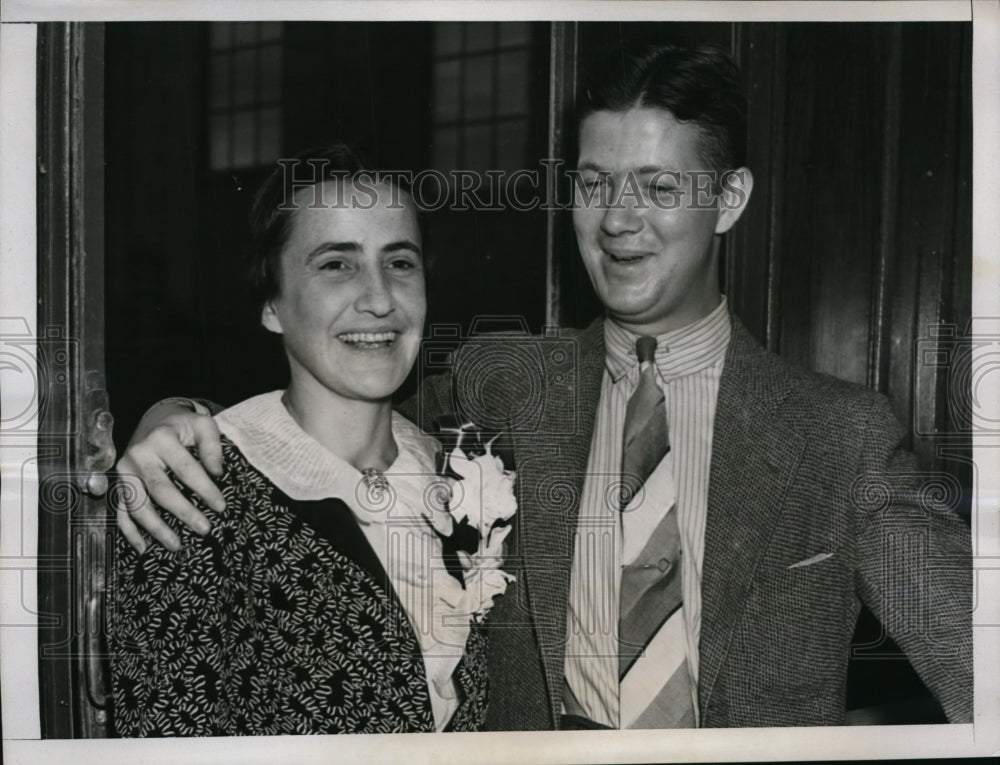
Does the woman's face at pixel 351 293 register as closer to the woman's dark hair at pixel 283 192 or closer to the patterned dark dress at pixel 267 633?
the woman's dark hair at pixel 283 192

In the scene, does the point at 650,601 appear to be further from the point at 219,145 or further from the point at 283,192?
the point at 219,145

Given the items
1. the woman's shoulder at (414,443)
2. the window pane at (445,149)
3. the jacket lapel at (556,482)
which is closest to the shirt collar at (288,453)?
the woman's shoulder at (414,443)

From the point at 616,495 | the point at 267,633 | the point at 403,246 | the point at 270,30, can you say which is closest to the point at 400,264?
the point at 403,246

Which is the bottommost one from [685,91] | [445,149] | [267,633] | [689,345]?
[267,633]

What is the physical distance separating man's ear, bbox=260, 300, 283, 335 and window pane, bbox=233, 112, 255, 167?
339 mm

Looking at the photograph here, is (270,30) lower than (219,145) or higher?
higher

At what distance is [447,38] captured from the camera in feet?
8.32

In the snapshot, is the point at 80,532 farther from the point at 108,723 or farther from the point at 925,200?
the point at 925,200

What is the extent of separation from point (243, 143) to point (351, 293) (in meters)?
0.45

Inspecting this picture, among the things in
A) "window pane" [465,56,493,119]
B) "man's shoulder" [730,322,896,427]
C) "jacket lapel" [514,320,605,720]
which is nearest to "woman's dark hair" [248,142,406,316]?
"window pane" [465,56,493,119]

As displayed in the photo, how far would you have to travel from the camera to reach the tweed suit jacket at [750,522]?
249 centimetres

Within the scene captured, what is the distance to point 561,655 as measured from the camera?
2.53 m

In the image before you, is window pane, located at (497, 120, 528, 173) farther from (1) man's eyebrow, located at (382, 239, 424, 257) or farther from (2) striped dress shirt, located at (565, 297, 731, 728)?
(2) striped dress shirt, located at (565, 297, 731, 728)

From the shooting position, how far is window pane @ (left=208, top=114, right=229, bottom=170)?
2.51m
